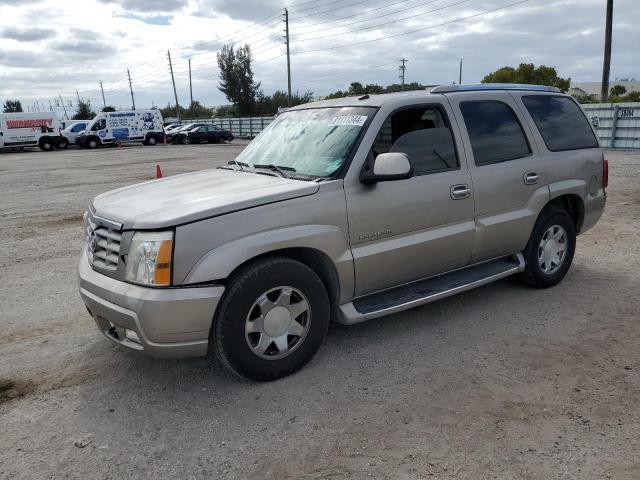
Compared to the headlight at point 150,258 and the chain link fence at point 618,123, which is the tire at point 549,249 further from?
the chain link fence at point 618,123

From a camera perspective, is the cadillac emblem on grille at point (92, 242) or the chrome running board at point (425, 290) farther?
the chrome running board at point (425, 290)

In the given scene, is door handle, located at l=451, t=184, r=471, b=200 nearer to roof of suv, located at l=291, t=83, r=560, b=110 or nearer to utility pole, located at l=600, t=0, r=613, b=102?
roof of suv, located at l=291, t=83, r=560, b=110

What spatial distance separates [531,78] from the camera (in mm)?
57312

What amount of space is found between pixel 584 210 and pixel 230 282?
3.75m

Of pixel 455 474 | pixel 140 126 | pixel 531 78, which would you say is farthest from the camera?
pixel 531 78

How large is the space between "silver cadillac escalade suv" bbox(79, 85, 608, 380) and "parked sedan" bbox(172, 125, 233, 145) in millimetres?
35525

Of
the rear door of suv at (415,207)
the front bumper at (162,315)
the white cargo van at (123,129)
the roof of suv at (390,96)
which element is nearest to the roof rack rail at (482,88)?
the roof of suv at (390,96)

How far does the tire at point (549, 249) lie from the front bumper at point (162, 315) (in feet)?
10.1

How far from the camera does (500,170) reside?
14.5 ft

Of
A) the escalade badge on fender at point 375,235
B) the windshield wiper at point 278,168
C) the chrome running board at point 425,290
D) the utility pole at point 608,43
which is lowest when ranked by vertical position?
the chrome running board at point 425,290

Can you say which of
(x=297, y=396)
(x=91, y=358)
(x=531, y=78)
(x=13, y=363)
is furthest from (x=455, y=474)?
(x=531, y=78)

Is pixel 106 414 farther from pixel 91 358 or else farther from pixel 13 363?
pixel 13 363

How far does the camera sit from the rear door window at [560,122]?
15.9 ft

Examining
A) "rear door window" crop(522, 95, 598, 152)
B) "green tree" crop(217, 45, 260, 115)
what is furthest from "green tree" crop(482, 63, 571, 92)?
"rear door window" crop(522, 95, 598, 152)
